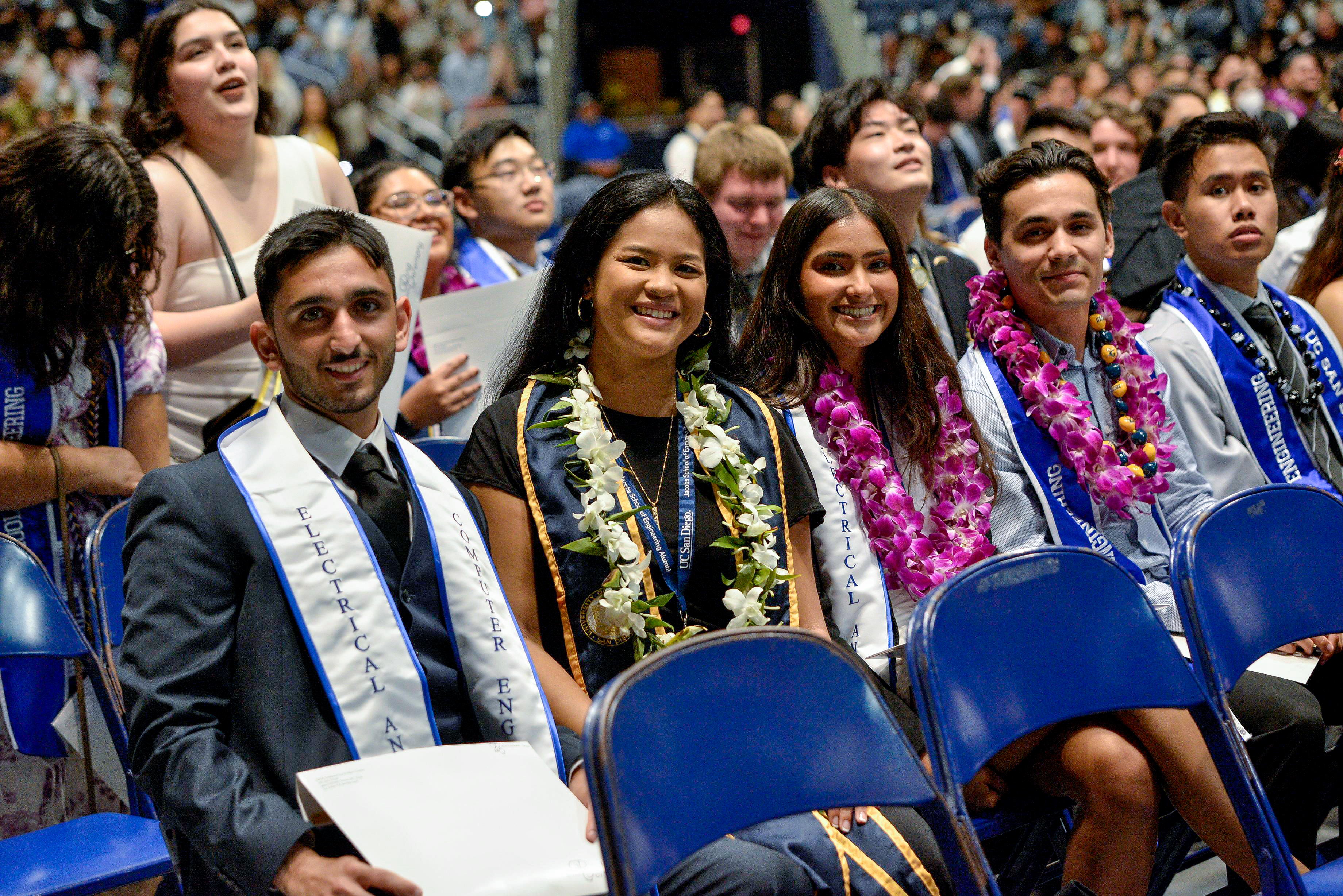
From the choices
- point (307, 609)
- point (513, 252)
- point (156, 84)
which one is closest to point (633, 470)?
point (307, 609)

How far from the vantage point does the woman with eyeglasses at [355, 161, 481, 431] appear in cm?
316

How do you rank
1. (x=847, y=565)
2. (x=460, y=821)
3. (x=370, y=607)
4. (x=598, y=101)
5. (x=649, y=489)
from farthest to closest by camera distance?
(x=598, y=101) → (x=847, y=565) → (x=649, y=489) → (x=370, y=607) → (x=460, y=821)

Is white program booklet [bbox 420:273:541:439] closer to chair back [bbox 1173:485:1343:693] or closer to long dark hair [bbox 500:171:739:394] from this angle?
long dark hair [bbox 500:171:739:394]

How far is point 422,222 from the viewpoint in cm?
364

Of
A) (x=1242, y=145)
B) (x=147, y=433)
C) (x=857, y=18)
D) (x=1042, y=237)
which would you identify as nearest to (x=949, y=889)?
(x=1042, y=237)

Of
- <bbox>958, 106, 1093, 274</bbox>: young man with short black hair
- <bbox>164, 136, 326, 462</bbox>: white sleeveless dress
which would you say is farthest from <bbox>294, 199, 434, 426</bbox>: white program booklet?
<bbox>958, 106, 1093, 274</bbox>: young man with short black hair

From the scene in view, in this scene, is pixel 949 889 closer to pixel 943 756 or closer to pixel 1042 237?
pixel 943 756

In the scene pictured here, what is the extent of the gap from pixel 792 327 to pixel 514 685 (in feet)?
3.52

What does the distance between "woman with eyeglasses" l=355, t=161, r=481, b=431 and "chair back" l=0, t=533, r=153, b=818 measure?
1.12 meters

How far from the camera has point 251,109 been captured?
2.94 metres

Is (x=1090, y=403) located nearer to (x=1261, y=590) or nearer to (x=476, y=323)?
(x=1261, y=590)

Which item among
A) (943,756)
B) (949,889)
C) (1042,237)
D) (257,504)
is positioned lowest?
(949,889)

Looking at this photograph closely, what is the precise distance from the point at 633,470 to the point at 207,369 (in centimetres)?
128

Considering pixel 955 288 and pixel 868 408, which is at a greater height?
pixel 955 288
